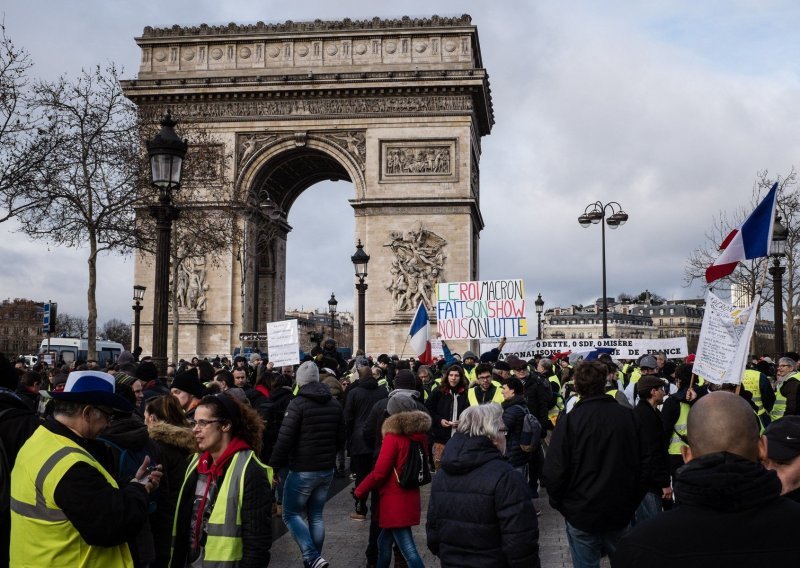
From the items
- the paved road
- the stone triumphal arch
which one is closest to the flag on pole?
the paved road

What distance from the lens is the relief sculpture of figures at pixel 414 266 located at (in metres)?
31.6

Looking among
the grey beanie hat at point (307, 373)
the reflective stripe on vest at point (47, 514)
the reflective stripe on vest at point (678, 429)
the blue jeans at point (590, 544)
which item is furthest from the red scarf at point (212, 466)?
the reflective stripe on vest at point (678, 429)

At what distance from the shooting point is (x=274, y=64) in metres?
33.5

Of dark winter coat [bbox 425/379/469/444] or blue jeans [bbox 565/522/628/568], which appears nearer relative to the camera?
blue jeans [bbox 565/522/628/568]

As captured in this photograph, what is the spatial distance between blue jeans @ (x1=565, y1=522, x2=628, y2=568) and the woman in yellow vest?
6.76ft

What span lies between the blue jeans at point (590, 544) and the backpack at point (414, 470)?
1167 millimetres

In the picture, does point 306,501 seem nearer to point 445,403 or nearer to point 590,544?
point 590,544

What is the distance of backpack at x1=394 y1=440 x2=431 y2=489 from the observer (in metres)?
6.06

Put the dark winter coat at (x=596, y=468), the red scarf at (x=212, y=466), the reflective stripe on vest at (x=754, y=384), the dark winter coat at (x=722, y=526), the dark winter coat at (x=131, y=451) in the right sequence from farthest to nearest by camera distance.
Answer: the reflective stripe on vest at (x=754, y=384) → the dark winter coat at (x=596, y=468) → the red scarf at (x=212, y=466) → the dark winter coat at (x=131, y=451) → the dark winter coat at (x=722, y=526)

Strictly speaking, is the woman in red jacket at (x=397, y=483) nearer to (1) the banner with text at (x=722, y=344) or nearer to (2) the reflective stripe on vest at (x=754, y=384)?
(1) the banner with text at (x=722, y=344)

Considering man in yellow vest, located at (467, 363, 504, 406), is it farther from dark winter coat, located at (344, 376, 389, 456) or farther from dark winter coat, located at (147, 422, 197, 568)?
dark winter coat, located at (147, 422, 197, 568)

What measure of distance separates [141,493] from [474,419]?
5.50 feet

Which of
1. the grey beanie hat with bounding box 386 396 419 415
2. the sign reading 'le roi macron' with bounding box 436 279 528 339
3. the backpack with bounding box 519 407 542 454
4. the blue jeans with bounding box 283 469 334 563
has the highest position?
the sign reading 'le roi macron' with bounding box 436 279 528 339

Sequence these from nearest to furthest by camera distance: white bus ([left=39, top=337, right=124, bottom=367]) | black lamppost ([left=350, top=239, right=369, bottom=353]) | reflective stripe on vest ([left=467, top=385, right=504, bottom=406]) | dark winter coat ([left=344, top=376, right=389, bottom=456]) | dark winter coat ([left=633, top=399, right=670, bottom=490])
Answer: dark winter coat ([left=633, top=399, right=670, bottom=490])
reflective stripe on vest ([left=467, top=385, right=504, bottom=406])
dark winter coat ([left=344, top=376, right=389, bottom=456])
black lamppost ([left=350, top=239, right=369, bottom=353])
white bus ([left=39, top=337, right=124, bottom=367])
